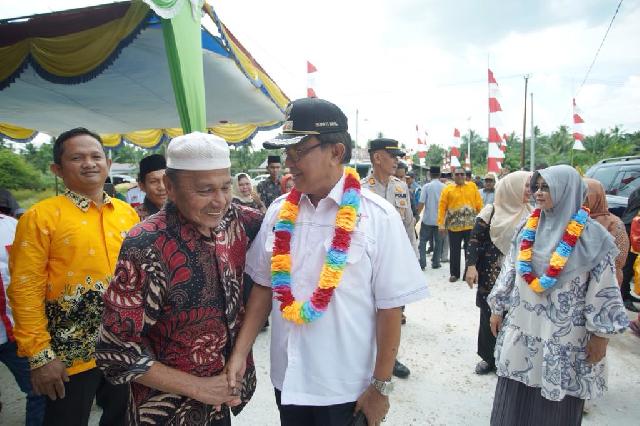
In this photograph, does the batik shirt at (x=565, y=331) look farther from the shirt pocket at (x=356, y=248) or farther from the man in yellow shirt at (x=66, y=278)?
the man in yellow shirt at (x=66, y=278)

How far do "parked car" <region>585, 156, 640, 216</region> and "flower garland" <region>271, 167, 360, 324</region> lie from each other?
587 cm

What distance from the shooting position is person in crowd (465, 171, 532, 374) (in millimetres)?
3277

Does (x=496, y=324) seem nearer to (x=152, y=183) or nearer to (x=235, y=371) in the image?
(x=235, y=371)

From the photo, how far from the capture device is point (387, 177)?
407 centimetres

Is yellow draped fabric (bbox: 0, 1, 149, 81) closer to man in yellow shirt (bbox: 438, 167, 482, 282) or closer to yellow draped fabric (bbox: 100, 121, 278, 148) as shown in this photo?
yellow draped fabric (bbox: 100, 121, 278, 148)

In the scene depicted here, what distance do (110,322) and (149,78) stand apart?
4596 mm

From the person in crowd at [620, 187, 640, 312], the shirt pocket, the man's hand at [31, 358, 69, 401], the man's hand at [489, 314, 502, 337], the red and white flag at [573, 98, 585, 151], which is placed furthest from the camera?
the red and white flag at [573, 98, 585, 151]

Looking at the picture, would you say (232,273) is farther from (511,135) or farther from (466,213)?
(511,135)

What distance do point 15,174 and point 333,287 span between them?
94.1ft

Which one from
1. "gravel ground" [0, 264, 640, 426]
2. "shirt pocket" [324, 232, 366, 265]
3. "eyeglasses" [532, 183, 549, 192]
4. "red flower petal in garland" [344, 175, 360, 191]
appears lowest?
"gravel ground" [0, 264, 640, 426]

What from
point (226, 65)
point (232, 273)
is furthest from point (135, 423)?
point (226, 65)

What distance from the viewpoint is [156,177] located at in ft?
10.2

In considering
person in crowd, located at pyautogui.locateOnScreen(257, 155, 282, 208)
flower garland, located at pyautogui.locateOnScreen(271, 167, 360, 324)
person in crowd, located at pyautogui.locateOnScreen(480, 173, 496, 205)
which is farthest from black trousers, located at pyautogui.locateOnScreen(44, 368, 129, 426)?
person in crowd, located at pyautogui.locateOnScreen(480, 173, 496, 205)

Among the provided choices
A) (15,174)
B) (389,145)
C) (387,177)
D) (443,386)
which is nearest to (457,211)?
(387,177)
